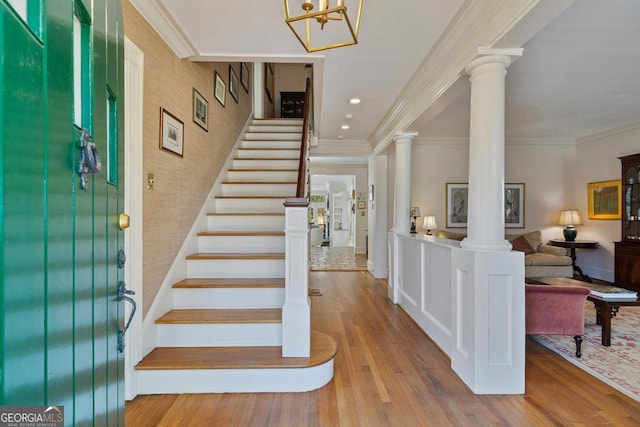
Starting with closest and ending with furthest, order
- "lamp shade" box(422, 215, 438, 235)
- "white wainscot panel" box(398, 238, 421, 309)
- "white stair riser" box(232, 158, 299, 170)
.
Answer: "white wainscot panel" box(398, 238, 421, 309) < "white stair riser" box(232, 158, 299, 170) < "lamp shade" box(422, 215, 438, 235)

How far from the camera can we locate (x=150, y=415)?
2012mm

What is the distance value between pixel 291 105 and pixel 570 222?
271 inches

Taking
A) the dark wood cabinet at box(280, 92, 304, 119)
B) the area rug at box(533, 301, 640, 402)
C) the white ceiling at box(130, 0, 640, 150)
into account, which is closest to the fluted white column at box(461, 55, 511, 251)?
the white ceiling at box(130, 0, 640, 150)

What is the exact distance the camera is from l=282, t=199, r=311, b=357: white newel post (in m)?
2.38

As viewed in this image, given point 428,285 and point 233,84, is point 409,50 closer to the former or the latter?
point 428,285

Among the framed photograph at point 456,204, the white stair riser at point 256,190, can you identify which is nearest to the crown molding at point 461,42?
the white stair riser at point 256,190

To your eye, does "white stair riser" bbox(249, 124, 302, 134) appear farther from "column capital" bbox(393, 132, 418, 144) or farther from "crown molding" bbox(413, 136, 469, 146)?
"crown molding" bbox(413, 136, 469, 146)

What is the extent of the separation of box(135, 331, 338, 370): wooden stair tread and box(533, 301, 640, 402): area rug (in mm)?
2171

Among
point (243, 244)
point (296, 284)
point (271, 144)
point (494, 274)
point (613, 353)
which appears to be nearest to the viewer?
point (494, 274)

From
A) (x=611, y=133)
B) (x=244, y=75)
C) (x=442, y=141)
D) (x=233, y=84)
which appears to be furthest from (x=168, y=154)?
(x=611, y=133)

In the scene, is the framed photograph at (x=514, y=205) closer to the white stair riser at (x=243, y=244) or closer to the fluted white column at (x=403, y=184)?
the fluted white column at (x=403, y=184)

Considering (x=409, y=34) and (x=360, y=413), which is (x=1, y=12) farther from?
(x=409, y=34)

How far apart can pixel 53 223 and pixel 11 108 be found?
22 cm

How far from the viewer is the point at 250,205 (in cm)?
394
